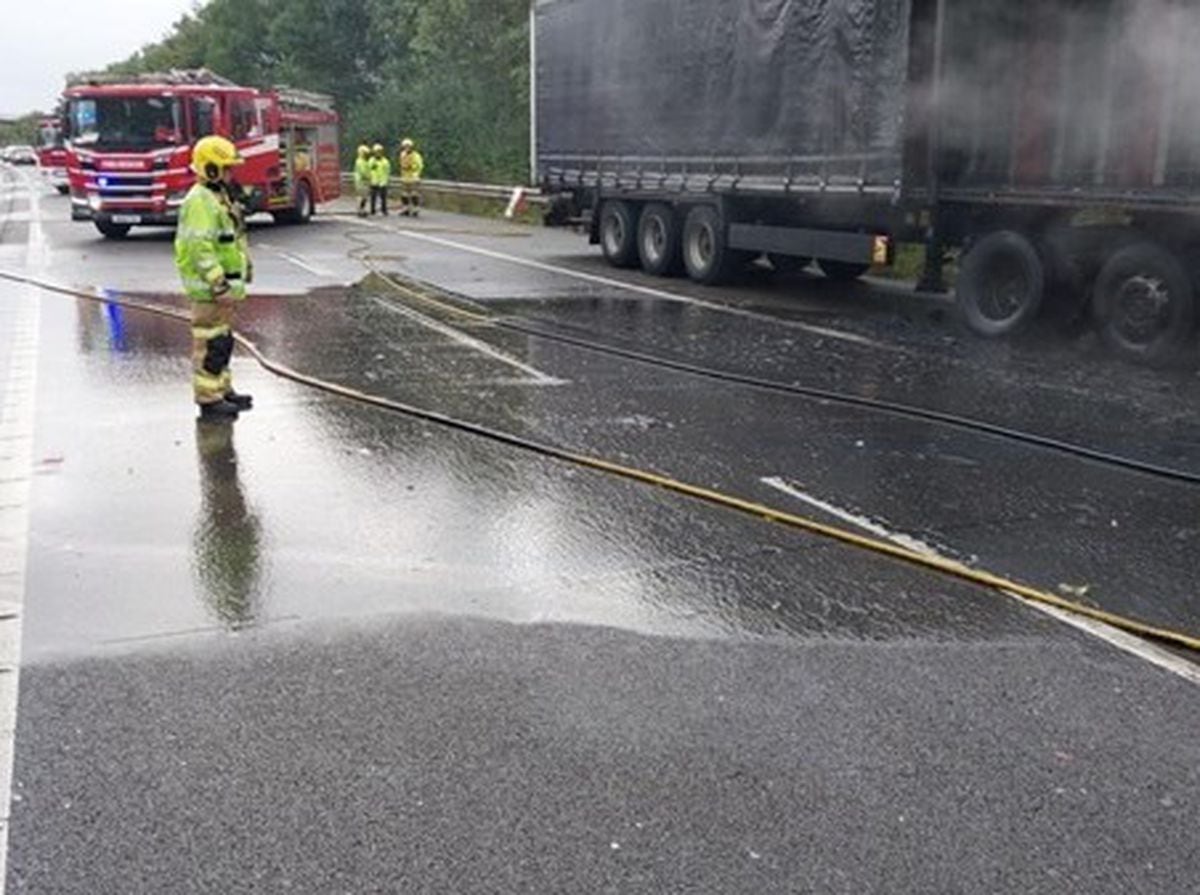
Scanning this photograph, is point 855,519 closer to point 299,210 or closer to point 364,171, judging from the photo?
point 299,210

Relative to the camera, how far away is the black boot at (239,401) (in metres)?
8.22

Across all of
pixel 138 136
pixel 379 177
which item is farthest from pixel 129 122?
pixel 379 177

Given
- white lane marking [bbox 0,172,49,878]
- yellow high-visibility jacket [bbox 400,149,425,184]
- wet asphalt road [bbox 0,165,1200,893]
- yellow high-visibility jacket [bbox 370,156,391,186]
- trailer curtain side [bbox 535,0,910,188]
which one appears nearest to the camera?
wet asphalt road [bbox 0,165,1200,893]

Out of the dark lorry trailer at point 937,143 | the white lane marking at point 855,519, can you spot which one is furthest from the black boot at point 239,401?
the dark lorry trailer at point 937,143

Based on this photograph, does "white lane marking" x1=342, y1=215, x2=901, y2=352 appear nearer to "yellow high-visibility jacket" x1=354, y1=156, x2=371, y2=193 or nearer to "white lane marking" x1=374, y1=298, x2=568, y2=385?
"white lane marking" x1=374, y1=298, x2=568, y2=385

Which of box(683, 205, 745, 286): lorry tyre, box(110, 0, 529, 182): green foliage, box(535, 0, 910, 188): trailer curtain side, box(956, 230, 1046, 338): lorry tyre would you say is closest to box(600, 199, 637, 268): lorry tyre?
box(535, 0, 910, 188): trailer curtain side

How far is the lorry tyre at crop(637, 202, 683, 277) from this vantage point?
16.8 metres

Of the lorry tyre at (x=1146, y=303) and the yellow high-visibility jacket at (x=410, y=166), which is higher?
the yellow high-visibility jacket at (x=410, y=166)

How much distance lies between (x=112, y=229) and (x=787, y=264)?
13127mm

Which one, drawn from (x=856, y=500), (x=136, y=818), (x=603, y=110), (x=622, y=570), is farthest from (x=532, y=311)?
(x=136, y=818)

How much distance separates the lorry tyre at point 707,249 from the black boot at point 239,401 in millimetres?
8484

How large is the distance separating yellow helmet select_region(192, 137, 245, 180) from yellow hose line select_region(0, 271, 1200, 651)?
169cm

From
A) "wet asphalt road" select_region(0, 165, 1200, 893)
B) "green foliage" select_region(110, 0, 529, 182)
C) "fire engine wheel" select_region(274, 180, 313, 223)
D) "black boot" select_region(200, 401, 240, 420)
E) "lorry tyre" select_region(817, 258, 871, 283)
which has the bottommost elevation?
"wet asphalt road" select_region(0, 165, 1200, 893)

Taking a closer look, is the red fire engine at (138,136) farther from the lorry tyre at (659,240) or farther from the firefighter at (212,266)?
the firefighter at (212,266)
